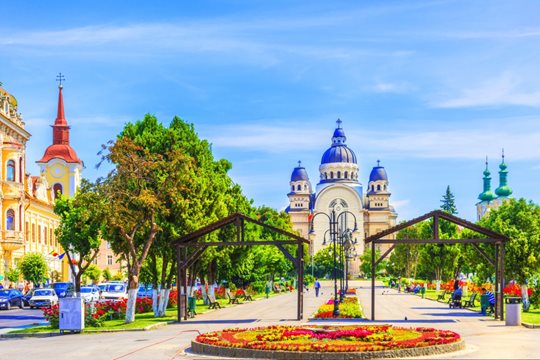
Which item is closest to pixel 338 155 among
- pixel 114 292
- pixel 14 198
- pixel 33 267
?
pixel 14 198

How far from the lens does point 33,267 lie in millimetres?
68750

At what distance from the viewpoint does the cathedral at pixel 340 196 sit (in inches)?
6919

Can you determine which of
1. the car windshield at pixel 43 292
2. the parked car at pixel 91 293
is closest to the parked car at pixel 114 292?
the parked car at pixel 91 293

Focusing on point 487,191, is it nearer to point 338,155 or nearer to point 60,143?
point 338,155

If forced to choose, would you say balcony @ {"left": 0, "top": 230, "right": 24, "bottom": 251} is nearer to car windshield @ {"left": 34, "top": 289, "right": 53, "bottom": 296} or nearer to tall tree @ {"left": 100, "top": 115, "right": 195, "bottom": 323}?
car windshield @ {"left": 34, "top": 289, "right": 53, "bottom": 296}

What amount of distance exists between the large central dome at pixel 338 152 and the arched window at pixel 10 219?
11725 cm

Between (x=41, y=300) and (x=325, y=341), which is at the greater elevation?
(x=325, y=341)

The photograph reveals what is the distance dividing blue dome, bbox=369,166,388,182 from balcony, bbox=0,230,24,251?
124626 mm

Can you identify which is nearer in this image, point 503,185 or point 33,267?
point 33,267

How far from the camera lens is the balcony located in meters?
70.2

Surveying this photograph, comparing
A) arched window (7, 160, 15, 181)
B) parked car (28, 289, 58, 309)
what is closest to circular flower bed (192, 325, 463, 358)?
parked car (28, 289, 58, 309)

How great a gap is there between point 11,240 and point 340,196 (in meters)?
111

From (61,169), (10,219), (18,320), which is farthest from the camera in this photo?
(61,169)

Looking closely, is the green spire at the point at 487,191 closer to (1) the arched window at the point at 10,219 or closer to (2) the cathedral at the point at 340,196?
(2) the cathedral at the point at 340,196
